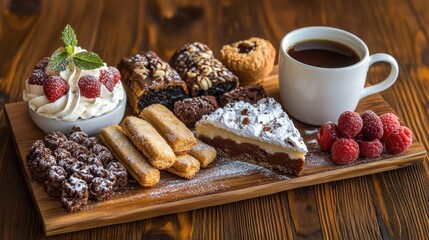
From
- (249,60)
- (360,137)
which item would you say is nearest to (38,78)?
(249,60)

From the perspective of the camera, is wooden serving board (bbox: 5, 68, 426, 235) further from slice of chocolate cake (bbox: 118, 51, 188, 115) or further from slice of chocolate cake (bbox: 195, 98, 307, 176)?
slice of chocolate cake (bbox: 118, 51, 188, 115)

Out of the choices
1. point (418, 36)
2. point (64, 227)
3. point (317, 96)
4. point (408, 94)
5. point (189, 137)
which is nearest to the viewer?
point (64, 227)

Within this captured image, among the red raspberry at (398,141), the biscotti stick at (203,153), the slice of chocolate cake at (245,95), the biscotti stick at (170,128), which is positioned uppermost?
the red raspberry at (398,141)

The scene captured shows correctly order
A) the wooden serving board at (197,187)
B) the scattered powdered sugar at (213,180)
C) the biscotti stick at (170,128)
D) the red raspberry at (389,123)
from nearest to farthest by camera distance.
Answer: the wooden serving board at (197,187)
the scattered powdered sugar at (213,180)
the biscotti stick at (170,128)
the red raspberry at (389,123)

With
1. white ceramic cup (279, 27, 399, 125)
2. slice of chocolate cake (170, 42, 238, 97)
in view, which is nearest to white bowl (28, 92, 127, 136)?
slice of chocolate cake (170, 42, 238, 97)

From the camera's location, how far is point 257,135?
2402 mm

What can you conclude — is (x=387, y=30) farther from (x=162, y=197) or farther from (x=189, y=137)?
(x=162, y=197)

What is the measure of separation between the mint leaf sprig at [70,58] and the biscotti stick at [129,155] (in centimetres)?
25

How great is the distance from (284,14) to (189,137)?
1453mm

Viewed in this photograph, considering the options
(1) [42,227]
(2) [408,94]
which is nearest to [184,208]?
(1) [42,227]

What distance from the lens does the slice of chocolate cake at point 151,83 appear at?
268cm

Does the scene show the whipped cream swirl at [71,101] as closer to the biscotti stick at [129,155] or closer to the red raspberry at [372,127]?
the biscotti stick at [129,155]

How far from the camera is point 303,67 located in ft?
8.44

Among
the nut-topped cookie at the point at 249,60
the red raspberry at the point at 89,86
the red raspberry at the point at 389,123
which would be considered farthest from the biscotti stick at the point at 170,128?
the red raspberry at the point at 389,123
